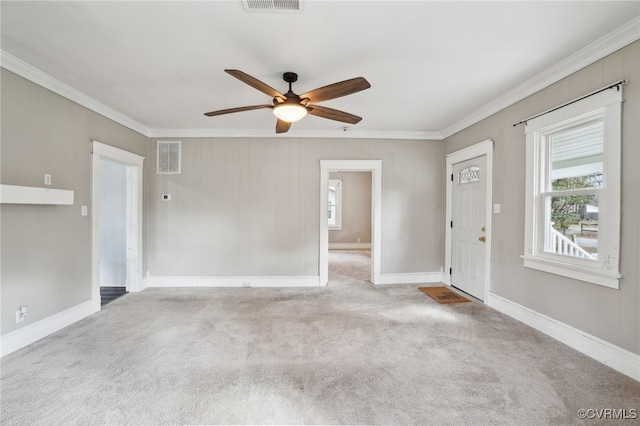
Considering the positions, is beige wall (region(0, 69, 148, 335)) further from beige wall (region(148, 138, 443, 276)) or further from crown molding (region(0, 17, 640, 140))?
beige wall (region(148, 138, 443, 276))

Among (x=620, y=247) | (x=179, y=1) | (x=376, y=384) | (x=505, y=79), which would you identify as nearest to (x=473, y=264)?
(x=620, y=247)

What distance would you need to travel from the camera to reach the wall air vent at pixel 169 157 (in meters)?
4.33

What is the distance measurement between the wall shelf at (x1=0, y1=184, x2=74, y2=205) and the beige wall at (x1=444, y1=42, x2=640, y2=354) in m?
4.93

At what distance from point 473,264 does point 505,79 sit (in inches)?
95.1

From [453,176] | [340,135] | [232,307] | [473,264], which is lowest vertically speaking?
[232,307]

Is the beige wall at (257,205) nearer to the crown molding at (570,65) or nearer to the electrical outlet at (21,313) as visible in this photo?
the crown molding at (570,65)

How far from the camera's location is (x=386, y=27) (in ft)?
6.31

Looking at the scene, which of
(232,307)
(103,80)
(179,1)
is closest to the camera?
(179,1)

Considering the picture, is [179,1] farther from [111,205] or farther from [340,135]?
[111,205]

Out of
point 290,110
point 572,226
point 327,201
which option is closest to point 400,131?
point 327,201

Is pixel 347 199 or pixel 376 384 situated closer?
pixel 376 384

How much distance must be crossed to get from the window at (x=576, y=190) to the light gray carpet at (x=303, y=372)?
81 cm

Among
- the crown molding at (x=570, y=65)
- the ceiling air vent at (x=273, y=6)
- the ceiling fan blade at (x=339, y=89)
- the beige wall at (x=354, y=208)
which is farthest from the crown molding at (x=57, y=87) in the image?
the beige wall at (x=354, y=208)

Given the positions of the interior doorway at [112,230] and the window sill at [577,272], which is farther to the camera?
the interior doorway at [112,230]
